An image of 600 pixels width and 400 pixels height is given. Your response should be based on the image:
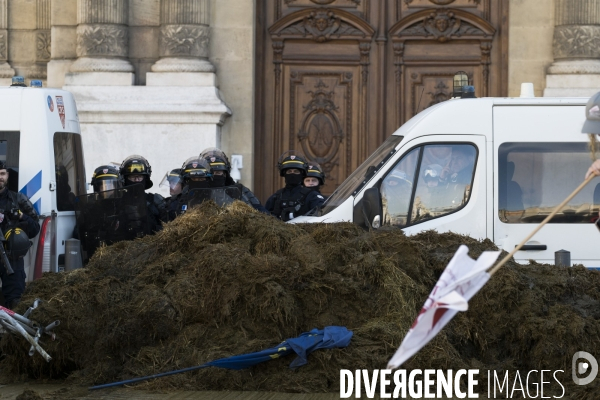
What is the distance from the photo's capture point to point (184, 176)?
35.8ft

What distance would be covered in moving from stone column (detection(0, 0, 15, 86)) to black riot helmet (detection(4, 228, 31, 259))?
315 inches

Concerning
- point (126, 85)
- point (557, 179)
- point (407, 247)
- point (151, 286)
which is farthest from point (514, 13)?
point (151, 286)

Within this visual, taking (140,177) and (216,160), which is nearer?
(216,160)

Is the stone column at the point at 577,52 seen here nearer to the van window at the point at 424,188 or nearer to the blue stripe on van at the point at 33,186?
the van window at the point at 424,188

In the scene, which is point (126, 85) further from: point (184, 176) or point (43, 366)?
point (43, 366)

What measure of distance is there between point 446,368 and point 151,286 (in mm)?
2180

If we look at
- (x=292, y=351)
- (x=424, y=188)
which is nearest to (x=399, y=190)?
(x=424, y=188)

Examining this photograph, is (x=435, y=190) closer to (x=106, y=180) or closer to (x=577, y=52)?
(x=106, y=180)

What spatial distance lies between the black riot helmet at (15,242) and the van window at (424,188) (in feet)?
10.1

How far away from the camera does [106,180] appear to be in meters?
11.2

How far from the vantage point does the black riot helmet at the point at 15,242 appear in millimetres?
8992

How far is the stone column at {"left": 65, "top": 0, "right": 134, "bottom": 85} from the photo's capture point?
1559cm

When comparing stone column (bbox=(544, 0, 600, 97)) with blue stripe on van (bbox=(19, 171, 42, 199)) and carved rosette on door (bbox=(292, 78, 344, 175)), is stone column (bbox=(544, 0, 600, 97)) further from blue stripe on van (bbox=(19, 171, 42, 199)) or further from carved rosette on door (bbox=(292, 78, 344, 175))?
blue stripe on van (bbox=(19, 171, 42, 199))

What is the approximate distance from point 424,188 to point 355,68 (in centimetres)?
716
